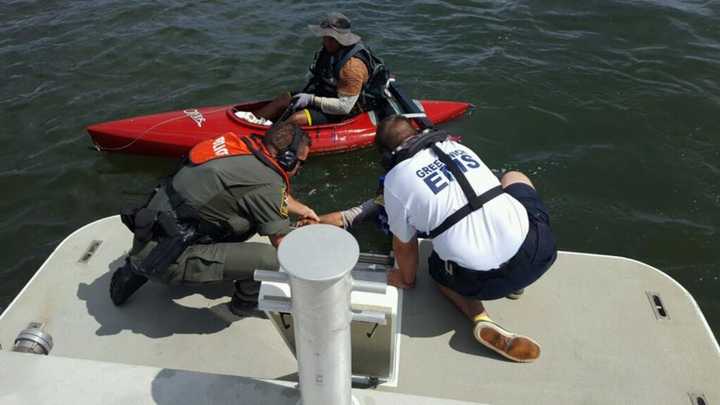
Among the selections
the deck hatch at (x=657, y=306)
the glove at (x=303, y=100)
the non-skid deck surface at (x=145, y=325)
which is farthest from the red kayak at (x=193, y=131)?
the deck hatch at (x=657, y=306)

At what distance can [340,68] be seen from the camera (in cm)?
536

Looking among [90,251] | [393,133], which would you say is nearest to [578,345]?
[393,133]

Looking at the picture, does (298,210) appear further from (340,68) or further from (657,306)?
(340,68)

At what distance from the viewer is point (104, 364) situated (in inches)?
61.5

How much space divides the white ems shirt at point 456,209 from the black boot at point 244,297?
0.96 m

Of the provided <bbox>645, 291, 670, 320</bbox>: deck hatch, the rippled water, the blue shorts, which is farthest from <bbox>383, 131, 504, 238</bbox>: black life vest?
the rippled water

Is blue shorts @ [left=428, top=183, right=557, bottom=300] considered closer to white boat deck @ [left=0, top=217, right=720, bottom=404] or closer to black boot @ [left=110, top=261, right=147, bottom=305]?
white boat deck @ [left=0, top=217, right=720, bottom=404]

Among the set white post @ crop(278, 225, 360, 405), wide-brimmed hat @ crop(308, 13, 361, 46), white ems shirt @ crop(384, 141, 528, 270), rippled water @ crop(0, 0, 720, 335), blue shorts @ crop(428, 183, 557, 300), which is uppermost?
white post @ crop(278, 225, 360, 405)

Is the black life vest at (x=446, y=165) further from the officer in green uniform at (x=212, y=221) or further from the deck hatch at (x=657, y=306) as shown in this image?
the deck hatch at (x=657, y=306)

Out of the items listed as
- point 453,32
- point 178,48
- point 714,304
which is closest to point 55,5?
point 178,48

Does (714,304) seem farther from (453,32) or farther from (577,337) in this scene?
(453,32)

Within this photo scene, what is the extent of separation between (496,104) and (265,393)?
5.99 m

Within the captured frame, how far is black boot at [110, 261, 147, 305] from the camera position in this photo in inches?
117

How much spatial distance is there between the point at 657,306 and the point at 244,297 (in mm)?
2393
